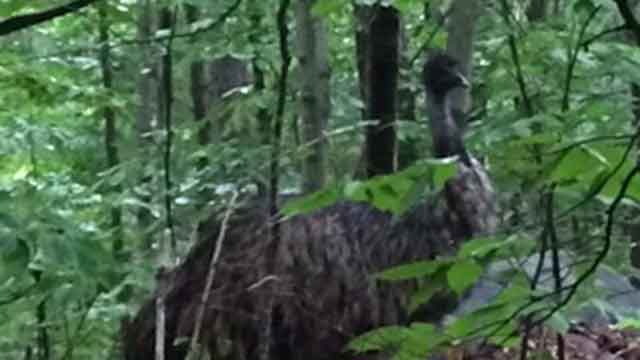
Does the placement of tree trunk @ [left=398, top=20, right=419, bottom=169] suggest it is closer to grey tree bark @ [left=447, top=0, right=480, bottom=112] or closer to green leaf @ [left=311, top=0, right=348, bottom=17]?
grey tree bark @ [left=447, top=0, right=480, bottom=112]

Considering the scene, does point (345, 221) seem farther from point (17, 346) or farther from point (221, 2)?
point (17, 346)

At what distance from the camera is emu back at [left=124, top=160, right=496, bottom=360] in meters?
5.66

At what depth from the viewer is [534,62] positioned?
17.7 feet

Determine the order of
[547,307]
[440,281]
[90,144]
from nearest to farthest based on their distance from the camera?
[440,281], [547,307], [90,144]

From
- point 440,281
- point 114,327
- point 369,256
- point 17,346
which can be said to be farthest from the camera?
point 17,346

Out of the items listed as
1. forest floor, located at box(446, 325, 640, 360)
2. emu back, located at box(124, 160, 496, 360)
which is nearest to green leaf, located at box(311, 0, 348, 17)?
forest floor, located at box(446, 325, 640, 360)

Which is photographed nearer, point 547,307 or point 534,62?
point 547,307

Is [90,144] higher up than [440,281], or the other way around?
[90,144]

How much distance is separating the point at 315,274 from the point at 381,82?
117 cm

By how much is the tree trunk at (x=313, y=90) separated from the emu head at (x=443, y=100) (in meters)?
0.54

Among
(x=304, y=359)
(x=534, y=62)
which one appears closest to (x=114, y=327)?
(x=304, y=359)

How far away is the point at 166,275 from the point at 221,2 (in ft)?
5.20

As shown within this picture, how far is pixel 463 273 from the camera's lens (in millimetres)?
1507

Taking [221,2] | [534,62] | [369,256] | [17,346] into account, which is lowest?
[17,346]
